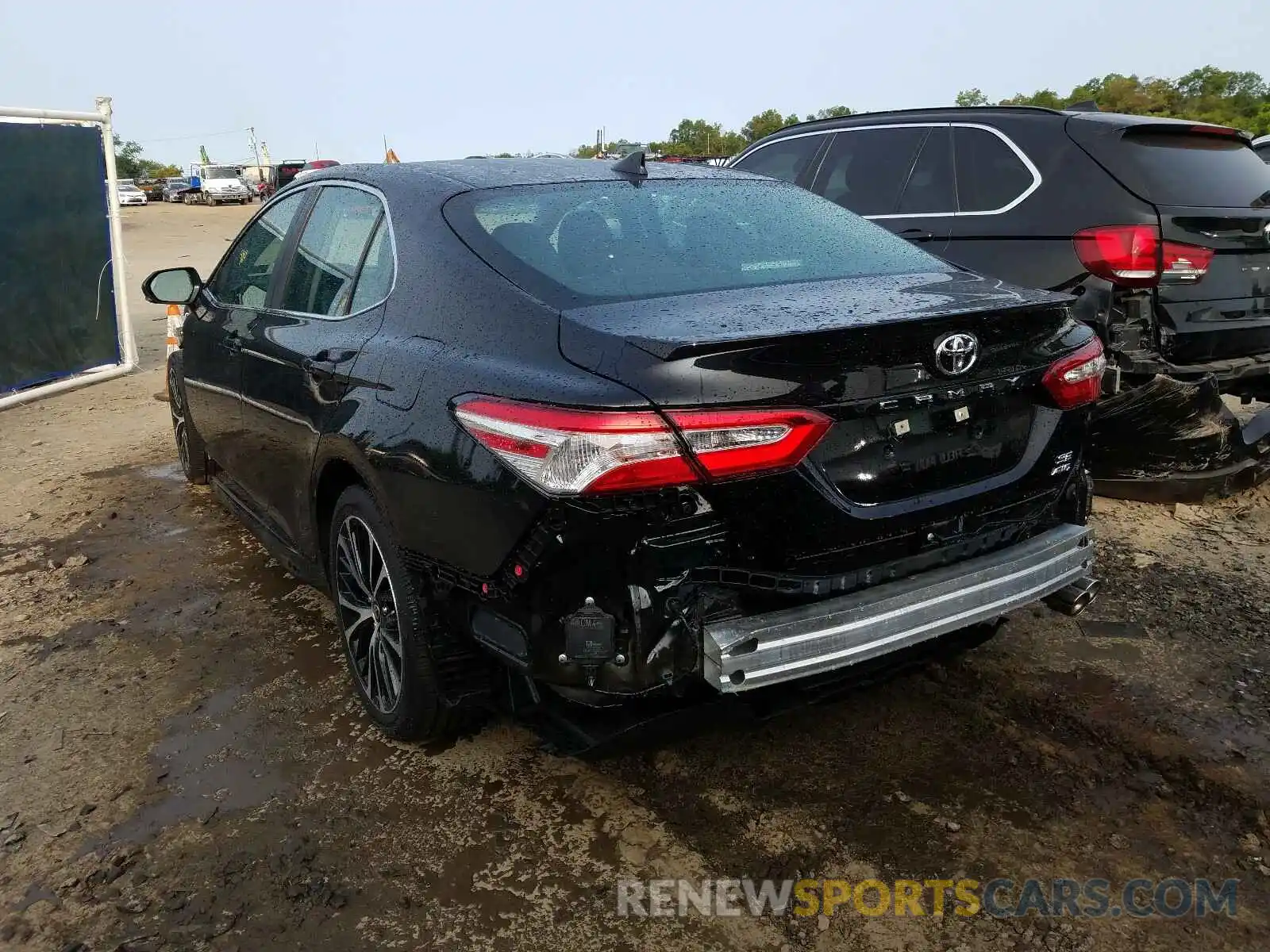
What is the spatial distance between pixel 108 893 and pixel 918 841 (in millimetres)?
2045

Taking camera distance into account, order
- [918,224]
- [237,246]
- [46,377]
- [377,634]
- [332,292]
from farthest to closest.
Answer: [46,377]
[918,224]
[237,246]
[332,292]
[377,634]

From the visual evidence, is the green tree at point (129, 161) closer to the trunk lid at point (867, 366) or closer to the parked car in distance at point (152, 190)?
the parked car in distance at point (152, 190)

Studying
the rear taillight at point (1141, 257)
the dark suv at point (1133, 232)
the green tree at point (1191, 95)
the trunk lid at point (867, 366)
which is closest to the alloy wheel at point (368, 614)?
the trunk lid at point (867, 366)

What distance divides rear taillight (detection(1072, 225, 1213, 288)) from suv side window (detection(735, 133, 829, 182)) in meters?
2.09

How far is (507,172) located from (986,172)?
A: 3078 mm

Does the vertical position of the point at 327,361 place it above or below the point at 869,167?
below

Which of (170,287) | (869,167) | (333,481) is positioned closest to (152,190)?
(170,287)

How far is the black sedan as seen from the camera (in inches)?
91.0

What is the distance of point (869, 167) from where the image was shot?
20.1ft

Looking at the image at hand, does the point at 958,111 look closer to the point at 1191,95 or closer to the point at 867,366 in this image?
the point at 867,366

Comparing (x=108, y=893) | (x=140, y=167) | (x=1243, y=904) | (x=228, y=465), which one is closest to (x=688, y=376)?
(x=1243, y=904)

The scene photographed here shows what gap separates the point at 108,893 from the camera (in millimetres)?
2607

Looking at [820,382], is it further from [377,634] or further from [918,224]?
[918,224]

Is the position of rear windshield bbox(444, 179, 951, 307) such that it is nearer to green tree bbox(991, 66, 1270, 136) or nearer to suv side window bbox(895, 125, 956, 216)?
suv side window bbox(895, 125, 956, 216)
